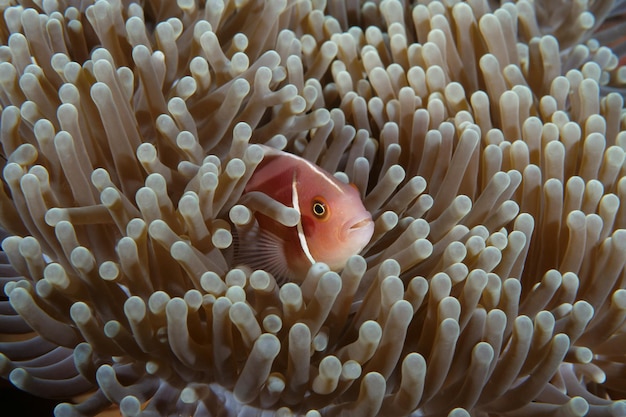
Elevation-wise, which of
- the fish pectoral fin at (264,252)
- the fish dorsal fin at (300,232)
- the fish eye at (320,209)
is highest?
the fish eye at (320,209)

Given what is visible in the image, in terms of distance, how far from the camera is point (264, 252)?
110cm

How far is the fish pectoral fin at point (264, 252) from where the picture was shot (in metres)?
1.09

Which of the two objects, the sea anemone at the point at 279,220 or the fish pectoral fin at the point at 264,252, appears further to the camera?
the fish pectoral fin at the point at 264,252

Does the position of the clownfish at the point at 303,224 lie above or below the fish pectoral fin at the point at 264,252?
above

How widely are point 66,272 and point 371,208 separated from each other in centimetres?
60

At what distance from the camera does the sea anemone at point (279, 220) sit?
38.8 inches

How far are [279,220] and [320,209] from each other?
0.07m

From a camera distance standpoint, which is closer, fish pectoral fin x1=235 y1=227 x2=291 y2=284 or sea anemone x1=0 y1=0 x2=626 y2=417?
sea anemone x1=0 y1=0 x2=626 y2=417

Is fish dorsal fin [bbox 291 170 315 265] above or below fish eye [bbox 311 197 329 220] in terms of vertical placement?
below

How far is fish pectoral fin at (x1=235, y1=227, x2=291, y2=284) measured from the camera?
3.59 ft

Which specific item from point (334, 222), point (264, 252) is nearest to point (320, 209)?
point (334, 222)

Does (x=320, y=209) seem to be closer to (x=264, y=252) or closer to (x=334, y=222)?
(x=334, y=222)

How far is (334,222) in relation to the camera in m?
1.01

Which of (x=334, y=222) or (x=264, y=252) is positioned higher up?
(x=334, y=222)
